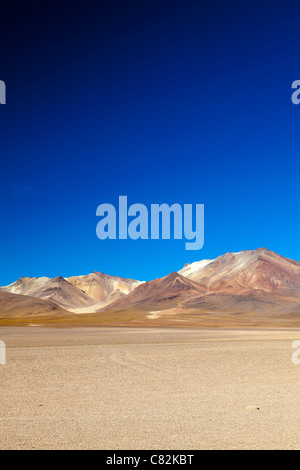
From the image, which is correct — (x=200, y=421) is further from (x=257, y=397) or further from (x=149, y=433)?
(x=257, y=397)

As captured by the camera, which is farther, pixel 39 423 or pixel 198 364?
pixel 198 364

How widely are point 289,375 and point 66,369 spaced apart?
9.54m

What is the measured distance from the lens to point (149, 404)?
13016mm

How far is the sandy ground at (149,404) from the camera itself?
9.34 meters

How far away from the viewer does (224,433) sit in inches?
383

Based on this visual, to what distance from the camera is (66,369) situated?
20828mm

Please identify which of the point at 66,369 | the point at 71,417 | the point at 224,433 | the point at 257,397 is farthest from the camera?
the point at 66,369

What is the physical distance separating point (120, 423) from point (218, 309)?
187 metres

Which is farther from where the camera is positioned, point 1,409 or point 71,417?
point 1,409

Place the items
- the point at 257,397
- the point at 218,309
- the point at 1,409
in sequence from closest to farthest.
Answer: the point at 1,409, the point at 257,397, the point at 218,309

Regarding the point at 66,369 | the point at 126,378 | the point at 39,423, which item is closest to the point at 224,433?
the point at 39,423

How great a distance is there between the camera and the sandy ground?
30.6ft
